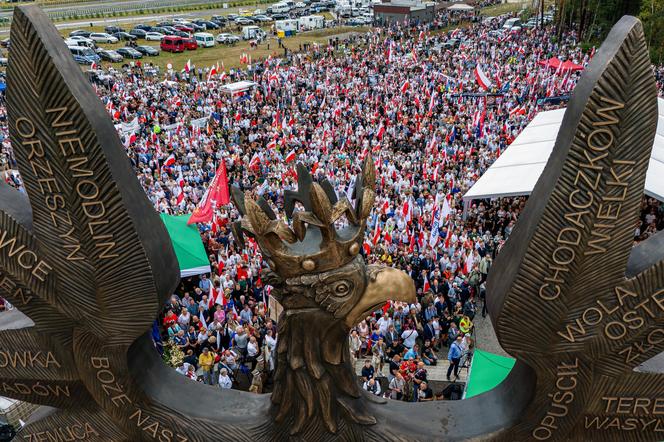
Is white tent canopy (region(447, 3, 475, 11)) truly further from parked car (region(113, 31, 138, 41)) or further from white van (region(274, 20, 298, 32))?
parked car (region(113, 31, 138, 41))

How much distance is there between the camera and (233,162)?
2564cm

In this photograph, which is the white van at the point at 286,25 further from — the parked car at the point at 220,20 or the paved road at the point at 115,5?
the paved road at the point at 115,5

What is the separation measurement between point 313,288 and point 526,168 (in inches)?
650

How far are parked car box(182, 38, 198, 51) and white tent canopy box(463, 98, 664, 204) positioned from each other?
4329cm

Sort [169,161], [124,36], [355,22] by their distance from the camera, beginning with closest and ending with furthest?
1. [169,161]
2. [124,36]
3. [355,22]

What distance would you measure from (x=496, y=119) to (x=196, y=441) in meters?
27.5

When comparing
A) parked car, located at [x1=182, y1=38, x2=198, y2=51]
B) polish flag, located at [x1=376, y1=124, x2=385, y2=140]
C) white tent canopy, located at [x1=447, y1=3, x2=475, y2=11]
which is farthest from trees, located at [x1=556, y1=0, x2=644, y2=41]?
parked car, located at [x1=182, y1=38, x2=198, y2=51]

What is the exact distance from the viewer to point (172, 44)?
58.1 metres

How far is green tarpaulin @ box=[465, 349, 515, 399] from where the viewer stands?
1074 centimetres

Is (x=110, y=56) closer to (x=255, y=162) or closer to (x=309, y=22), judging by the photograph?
(x=309, y=22)

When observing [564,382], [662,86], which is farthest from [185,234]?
[662,86]

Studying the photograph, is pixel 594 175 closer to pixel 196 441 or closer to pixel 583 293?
pixel 583 293

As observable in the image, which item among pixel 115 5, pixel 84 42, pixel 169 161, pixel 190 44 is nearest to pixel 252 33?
pixel 190 44

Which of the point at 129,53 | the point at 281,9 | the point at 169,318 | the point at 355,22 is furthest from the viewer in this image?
the point at 281,9
